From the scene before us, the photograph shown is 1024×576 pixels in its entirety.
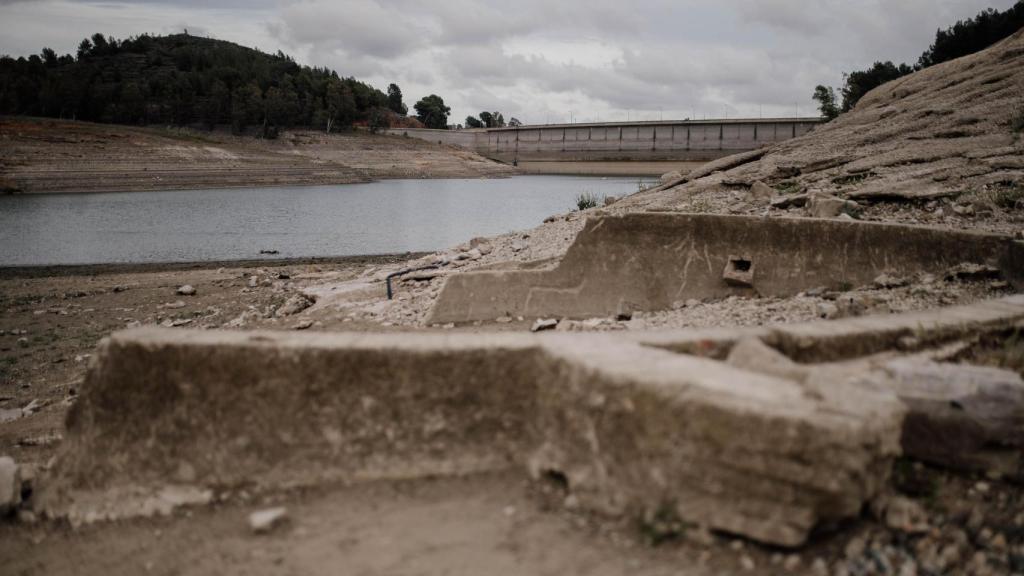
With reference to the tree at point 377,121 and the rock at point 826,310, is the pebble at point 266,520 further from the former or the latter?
the tree at point 377,121

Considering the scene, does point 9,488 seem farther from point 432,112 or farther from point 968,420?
point 432,112

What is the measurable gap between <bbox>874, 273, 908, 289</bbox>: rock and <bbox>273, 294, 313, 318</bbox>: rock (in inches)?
305

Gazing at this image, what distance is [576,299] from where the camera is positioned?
772cm

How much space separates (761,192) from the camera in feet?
36.8

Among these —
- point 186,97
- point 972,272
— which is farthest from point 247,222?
point 186,97

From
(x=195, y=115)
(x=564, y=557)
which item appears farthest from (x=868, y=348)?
(x=195, y=115)

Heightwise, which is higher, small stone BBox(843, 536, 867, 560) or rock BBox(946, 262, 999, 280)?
Result: rock BBox(946, 262, 999, 280)

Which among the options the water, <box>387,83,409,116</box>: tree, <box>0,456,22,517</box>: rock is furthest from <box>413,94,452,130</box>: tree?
<box>0,456,22,517</box>: rock

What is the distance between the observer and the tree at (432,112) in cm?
9762

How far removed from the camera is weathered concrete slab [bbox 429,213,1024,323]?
6734mm

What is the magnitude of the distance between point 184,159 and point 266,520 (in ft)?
171

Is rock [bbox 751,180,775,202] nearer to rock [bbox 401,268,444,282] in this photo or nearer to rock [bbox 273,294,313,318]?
rock [bbox 401,268,444,282]

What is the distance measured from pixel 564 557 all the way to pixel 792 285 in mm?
5323

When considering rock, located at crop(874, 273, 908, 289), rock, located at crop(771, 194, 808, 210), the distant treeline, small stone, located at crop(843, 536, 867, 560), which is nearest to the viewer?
small stone, located at crop(843, 536, 867, 560)
